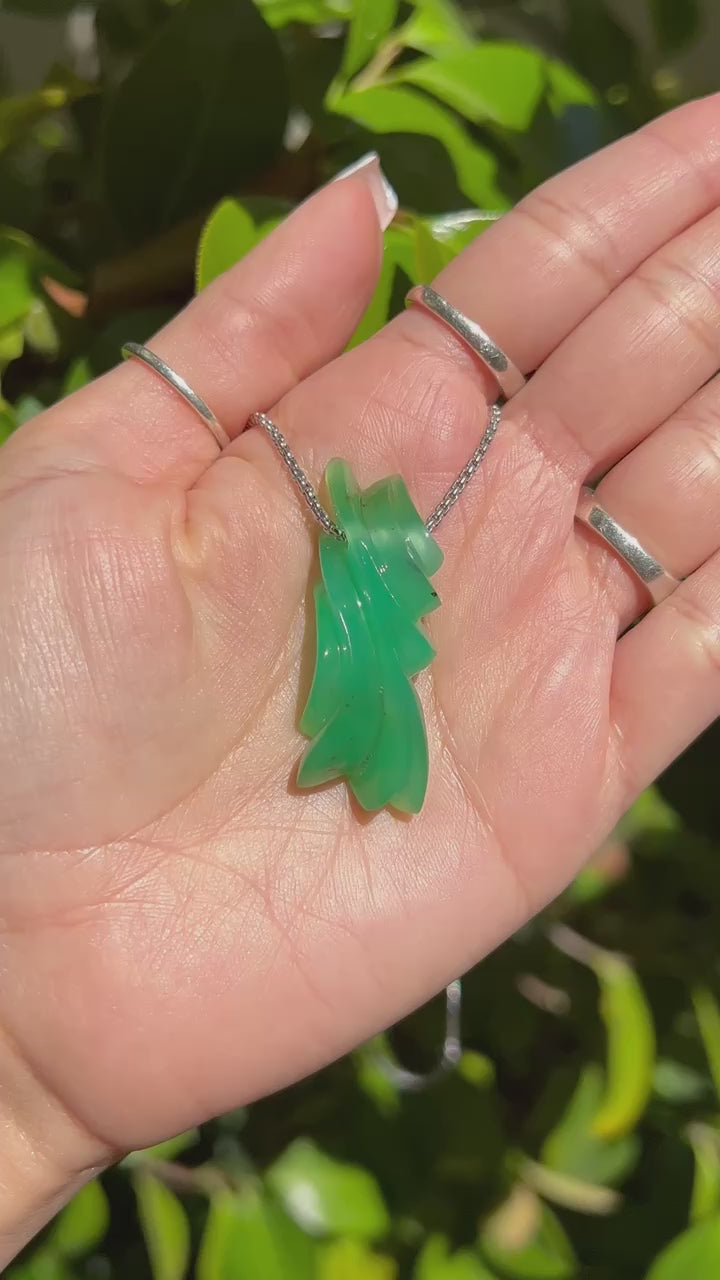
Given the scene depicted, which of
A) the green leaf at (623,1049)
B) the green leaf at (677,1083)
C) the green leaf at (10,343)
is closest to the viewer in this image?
the green leaf at (10,343)

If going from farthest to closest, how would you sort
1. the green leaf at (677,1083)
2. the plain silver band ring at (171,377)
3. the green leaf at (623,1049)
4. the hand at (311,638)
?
the green leaf at (677,1083)
the green leaf at (623,1049)
the plain silver band ring at (171,377)
the hand at (311,638)

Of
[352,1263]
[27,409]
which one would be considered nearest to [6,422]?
[27,409]

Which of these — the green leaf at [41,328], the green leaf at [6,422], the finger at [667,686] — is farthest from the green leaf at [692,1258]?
the green leaf at [41,328]

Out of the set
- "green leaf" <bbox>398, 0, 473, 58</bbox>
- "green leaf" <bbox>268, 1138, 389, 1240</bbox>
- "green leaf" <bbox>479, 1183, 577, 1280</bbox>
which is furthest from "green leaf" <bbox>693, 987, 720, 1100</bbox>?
"green leaf" <bbox>398, 0, 473, 58</bbox>

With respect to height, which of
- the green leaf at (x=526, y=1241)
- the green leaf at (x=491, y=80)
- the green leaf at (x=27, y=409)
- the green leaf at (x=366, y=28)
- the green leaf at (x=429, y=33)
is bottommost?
the green leaf at (x=526, y=1241)

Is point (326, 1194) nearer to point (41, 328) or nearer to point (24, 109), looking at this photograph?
point (41, 328)

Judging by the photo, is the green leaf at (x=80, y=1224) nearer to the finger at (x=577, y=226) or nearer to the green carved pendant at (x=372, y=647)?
the green carved pendant at (x=372, y=647)
